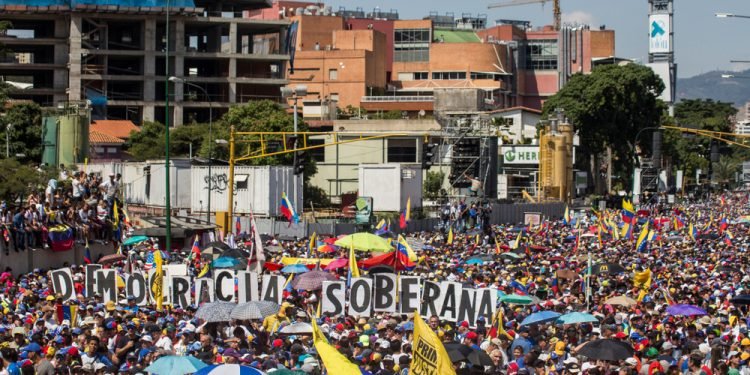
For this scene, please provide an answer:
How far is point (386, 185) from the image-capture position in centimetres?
6656

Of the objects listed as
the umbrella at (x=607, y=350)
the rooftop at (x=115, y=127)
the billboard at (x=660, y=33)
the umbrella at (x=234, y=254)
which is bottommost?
the umbrella at (x=607, y=350)

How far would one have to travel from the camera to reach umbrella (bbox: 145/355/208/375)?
15.3 m

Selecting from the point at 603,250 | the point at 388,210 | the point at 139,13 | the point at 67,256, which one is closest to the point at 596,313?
the point at 67,256

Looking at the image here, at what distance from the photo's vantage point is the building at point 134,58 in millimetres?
95750

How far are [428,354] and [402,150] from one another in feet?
265

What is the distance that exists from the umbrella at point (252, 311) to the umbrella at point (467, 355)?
13.5ft

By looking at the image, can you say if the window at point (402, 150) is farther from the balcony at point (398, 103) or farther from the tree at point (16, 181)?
the tree at point (16, 181)

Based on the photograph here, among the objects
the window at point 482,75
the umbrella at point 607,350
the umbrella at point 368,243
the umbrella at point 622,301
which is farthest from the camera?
the window at point 482,75

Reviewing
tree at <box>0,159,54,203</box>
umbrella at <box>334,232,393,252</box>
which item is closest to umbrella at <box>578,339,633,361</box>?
umbrella at <box>334,232,393,252</box>

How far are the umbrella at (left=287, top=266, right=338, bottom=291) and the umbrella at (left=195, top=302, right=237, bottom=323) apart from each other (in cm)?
474

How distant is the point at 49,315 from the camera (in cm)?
2122

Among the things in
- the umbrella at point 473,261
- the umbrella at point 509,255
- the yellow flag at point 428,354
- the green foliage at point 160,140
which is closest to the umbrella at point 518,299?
the umbrella at point 473,261

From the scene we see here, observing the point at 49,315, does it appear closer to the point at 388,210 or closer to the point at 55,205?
the point at 55,205

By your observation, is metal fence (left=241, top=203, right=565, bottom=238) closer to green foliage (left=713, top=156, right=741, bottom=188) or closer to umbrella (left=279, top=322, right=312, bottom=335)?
umbrella (left=279, top=322, right=312, bottom=335)
